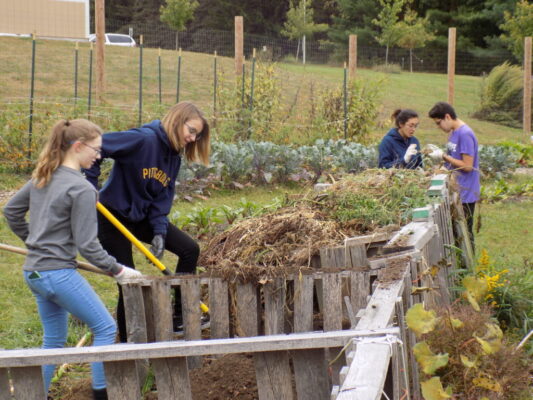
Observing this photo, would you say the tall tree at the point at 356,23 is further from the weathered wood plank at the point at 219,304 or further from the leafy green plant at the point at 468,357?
the leafy green plant at the point at 468,357

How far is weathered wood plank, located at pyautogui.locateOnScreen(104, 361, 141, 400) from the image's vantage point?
119 inches

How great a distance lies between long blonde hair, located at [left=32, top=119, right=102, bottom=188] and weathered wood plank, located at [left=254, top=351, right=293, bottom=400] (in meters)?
1.40

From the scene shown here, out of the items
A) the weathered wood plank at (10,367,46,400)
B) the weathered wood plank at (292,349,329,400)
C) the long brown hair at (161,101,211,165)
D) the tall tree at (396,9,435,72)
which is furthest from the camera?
the tall tree at (396,9,435,72)

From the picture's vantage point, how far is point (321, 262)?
169 inches

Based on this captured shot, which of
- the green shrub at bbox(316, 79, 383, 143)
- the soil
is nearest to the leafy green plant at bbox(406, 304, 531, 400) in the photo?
the soil

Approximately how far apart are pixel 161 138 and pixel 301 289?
4.47 feet

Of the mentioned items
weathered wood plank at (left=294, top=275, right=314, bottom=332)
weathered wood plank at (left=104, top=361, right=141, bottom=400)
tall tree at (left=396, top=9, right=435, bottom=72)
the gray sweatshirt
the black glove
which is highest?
tall tree at (left=396, top=9, right=435, bottom=72)

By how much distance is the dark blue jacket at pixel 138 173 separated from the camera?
4457 mm

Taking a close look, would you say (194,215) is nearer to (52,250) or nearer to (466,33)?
(52,250)

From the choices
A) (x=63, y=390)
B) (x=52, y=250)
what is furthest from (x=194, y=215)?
(x=52, y=250)

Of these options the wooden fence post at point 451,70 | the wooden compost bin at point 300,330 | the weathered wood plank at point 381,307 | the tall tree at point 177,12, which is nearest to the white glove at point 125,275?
the wooden compost bin at point 300,330

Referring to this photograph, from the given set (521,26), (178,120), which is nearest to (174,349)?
(178,120)

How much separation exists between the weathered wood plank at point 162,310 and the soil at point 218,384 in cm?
30

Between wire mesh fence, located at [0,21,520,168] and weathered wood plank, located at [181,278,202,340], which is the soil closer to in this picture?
weathered wood plank, located at [181,278,202,340]
